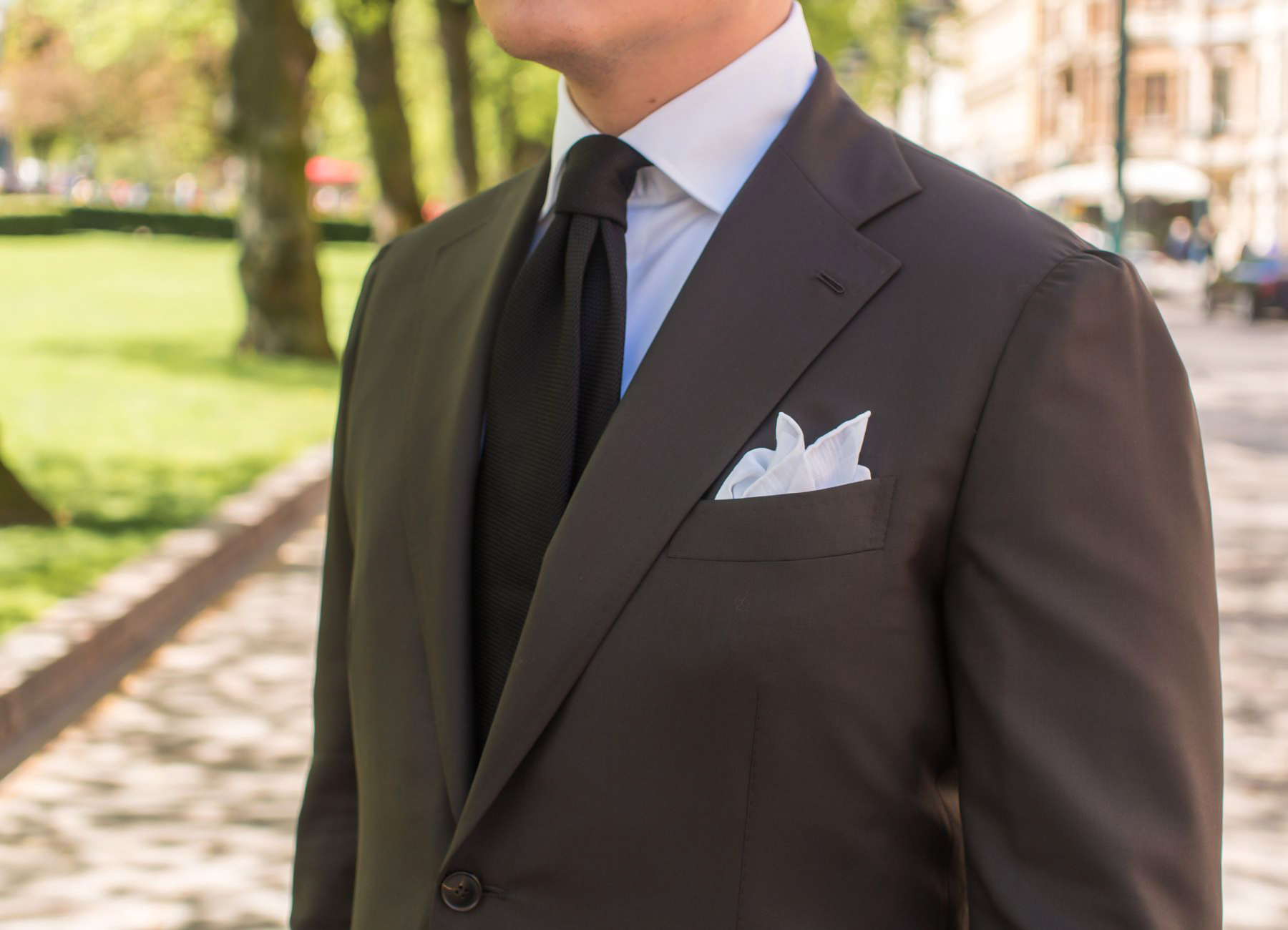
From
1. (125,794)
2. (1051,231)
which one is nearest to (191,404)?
(125,794)

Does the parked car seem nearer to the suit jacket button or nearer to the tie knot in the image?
the tie knot

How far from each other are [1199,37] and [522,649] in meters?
59.6

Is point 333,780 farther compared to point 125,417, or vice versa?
point 125,417

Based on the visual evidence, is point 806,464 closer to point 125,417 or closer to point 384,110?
point 125,417

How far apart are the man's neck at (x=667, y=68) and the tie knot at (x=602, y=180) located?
5cm

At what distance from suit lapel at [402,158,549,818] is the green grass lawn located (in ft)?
16.1

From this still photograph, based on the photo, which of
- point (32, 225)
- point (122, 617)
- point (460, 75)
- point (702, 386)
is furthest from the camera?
point (32, 225)

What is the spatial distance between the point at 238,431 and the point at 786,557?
10330mm

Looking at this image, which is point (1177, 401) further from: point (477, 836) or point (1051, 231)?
point (477, 836)

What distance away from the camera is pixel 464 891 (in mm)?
1591

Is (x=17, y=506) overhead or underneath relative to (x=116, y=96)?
underneath

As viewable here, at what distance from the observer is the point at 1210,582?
1.51m

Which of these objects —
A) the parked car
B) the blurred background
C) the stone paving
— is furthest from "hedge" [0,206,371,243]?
the stone paving

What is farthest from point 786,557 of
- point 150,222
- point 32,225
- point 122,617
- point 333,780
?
point 150,222
